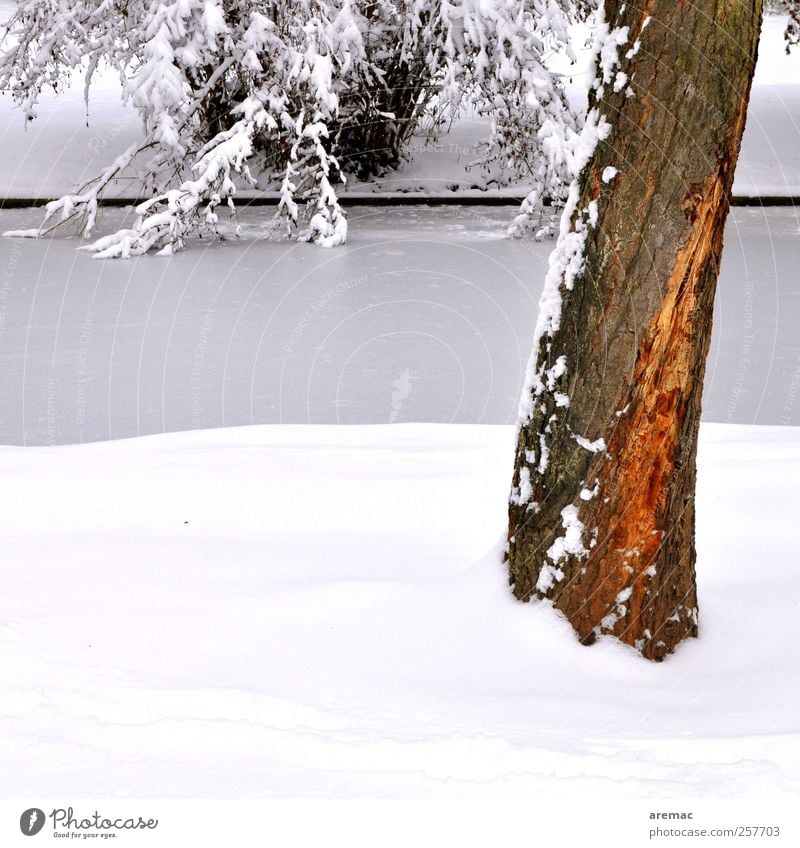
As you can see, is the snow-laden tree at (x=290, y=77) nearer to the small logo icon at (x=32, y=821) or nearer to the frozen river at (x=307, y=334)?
the frozen river at (x=307, y=334)

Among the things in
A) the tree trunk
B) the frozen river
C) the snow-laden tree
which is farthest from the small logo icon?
the snow-laden tree

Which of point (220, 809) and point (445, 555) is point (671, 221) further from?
point (220, 809)

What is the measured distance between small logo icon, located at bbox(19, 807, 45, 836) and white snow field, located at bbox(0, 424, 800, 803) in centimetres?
3

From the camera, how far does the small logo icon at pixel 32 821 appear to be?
64.1 inches

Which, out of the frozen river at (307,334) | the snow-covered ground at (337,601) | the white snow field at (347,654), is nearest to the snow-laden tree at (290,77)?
the frozen river at (307,334)

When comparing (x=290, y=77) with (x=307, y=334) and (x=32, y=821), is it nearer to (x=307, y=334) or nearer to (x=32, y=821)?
(x=307, y=334)

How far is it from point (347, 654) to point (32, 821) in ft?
2.29

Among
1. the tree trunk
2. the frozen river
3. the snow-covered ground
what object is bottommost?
the frozen river

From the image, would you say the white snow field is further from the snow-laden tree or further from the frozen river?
the snow-laden tree

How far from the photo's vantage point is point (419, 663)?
2131 millimetres

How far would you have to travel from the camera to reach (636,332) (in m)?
2.12

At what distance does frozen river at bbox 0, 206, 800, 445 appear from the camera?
16.8 ft

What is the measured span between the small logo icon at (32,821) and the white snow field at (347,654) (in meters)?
0.03

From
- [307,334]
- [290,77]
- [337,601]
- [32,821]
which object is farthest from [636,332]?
[290,77]
